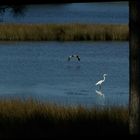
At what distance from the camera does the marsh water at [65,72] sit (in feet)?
47.9

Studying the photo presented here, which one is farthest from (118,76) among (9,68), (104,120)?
(104,120)

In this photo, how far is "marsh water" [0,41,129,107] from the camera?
14602 millimetres

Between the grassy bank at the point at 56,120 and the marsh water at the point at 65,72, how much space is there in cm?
198

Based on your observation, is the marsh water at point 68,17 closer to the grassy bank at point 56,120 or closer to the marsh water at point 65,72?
the marsh water at point 65,72

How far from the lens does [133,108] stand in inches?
216

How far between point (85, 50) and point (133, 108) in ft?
71.6

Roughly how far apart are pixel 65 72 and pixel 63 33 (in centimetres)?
1036

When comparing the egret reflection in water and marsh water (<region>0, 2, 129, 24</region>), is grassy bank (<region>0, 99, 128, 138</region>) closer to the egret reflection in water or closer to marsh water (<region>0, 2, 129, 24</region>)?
the egret reflection in water

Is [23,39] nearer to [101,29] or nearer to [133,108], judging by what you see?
[101,29]

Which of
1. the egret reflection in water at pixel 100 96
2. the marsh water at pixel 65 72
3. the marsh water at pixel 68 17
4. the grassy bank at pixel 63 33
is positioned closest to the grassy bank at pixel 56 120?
the marsh water at pixel 65 72

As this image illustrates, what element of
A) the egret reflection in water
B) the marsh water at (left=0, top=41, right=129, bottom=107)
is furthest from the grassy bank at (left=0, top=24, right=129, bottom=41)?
the egret reflection in water

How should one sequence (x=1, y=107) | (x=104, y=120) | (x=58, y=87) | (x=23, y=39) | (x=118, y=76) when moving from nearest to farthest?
(x=104, y=120) → (x=1, y=107) → (x=58, y=87) → (x=118, y=76) → (x=23, y=39)

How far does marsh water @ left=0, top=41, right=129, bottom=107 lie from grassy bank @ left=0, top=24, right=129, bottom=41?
0.62m

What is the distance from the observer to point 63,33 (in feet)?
102
